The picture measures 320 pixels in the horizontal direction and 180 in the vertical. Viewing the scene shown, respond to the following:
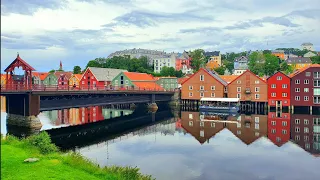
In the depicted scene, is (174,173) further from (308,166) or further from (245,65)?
(245,65)

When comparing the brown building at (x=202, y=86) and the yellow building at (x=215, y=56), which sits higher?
the yellow building at (x=215, y=56)

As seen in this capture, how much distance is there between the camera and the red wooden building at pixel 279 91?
67.2 meters

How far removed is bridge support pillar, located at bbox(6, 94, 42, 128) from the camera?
39938mm

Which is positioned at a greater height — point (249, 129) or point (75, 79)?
point (75, 79)

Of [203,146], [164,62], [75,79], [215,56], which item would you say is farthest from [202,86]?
[215,56]

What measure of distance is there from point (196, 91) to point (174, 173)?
5293 cm

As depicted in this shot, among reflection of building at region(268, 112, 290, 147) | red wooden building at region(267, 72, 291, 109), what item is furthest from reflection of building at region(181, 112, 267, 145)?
red wooden building at region(267, 72, 291, 109)

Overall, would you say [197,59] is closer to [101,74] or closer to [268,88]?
[101,74]

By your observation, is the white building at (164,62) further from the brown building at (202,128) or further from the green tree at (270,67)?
the brown building at (202,128)

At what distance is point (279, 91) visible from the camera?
6769 centimetres

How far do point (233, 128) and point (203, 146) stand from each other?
501 inches

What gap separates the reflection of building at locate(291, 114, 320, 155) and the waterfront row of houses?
12.0 metres

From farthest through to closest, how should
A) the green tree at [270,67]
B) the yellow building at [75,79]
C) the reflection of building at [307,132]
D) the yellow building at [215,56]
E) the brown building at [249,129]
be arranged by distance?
1. the yellow building at [215,56]
2. the green tree at [270,67]
3. the yellow building at [75,79]
4. the brown building at [249,129]
5. the reflection of building at [307,132]

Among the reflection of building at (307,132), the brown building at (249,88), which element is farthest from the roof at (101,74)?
the reflection of building at (307,132)
